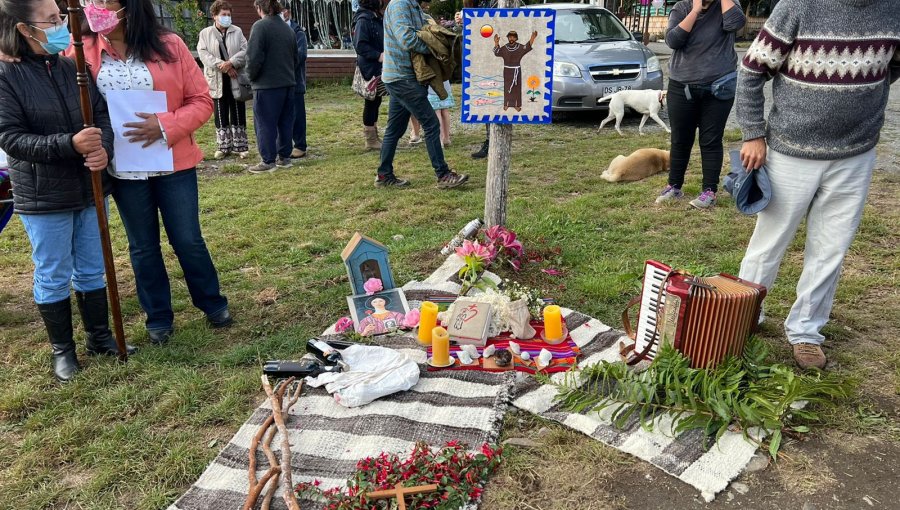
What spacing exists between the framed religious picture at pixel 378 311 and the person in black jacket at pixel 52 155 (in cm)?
139

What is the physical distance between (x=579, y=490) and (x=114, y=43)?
119 inches

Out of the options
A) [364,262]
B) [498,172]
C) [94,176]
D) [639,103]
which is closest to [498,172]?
[498,172]

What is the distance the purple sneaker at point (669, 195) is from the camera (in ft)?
19.1

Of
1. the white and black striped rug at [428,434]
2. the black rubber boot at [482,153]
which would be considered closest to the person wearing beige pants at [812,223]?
the white and black striped rug at [428,434]

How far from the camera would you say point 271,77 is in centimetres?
728

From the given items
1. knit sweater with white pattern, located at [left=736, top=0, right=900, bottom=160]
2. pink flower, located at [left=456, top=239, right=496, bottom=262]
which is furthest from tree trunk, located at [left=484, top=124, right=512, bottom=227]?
knit sweater with white pattern, located at [left=736, top=0, right=900, bottom=160]

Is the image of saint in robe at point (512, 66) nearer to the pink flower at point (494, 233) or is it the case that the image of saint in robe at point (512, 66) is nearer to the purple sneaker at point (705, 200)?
the pink flower at point (494, 233)

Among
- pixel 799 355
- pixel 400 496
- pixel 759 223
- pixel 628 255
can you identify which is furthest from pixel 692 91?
pixel 400 496

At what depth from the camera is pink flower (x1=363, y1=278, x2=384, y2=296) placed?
12.6ft

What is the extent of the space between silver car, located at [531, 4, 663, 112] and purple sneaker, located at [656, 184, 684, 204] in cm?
398

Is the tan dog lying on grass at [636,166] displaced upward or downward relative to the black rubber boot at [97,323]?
upward

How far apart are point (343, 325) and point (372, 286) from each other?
0.94ft

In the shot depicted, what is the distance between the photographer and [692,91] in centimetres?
527

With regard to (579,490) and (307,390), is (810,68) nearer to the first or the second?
(579,490)
